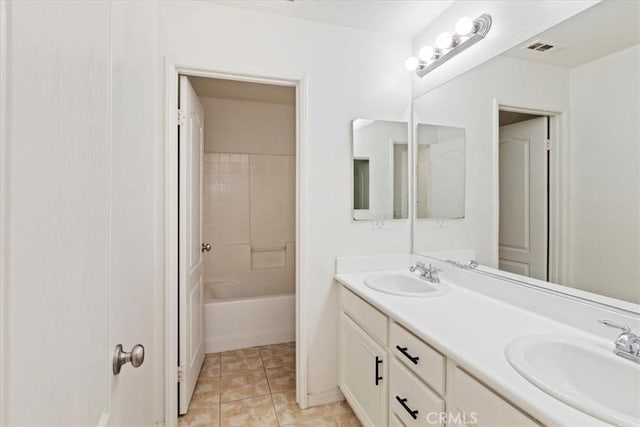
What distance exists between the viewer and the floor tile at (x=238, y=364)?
92.7 inches

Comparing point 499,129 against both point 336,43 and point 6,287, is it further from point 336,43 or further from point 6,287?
point 6,287

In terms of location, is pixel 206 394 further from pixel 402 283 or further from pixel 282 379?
pixel 402 283

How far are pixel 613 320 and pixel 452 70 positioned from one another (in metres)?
1.46

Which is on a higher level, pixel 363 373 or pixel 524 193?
pixel 524 193

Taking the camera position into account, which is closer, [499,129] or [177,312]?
[499,129]

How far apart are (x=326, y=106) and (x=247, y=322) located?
6.45ft

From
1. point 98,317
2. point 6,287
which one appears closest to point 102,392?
point 98,317

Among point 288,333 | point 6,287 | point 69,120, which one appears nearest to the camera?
point 6,287

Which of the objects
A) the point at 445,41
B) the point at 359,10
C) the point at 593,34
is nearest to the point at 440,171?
the point at 445,41

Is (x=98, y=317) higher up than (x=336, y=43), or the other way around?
(x=336, y=43)

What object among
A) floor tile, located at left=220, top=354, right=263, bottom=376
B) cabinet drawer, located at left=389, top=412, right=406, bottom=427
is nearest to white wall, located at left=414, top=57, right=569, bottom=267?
cabinet drawer, located at left=389, top=412, right=406, bottom=427

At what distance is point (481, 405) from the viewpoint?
2.92 ft

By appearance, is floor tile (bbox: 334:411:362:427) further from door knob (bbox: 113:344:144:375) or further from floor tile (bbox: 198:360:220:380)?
door knob (bbox: 113:344:144:375)

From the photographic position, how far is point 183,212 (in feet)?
5.93
